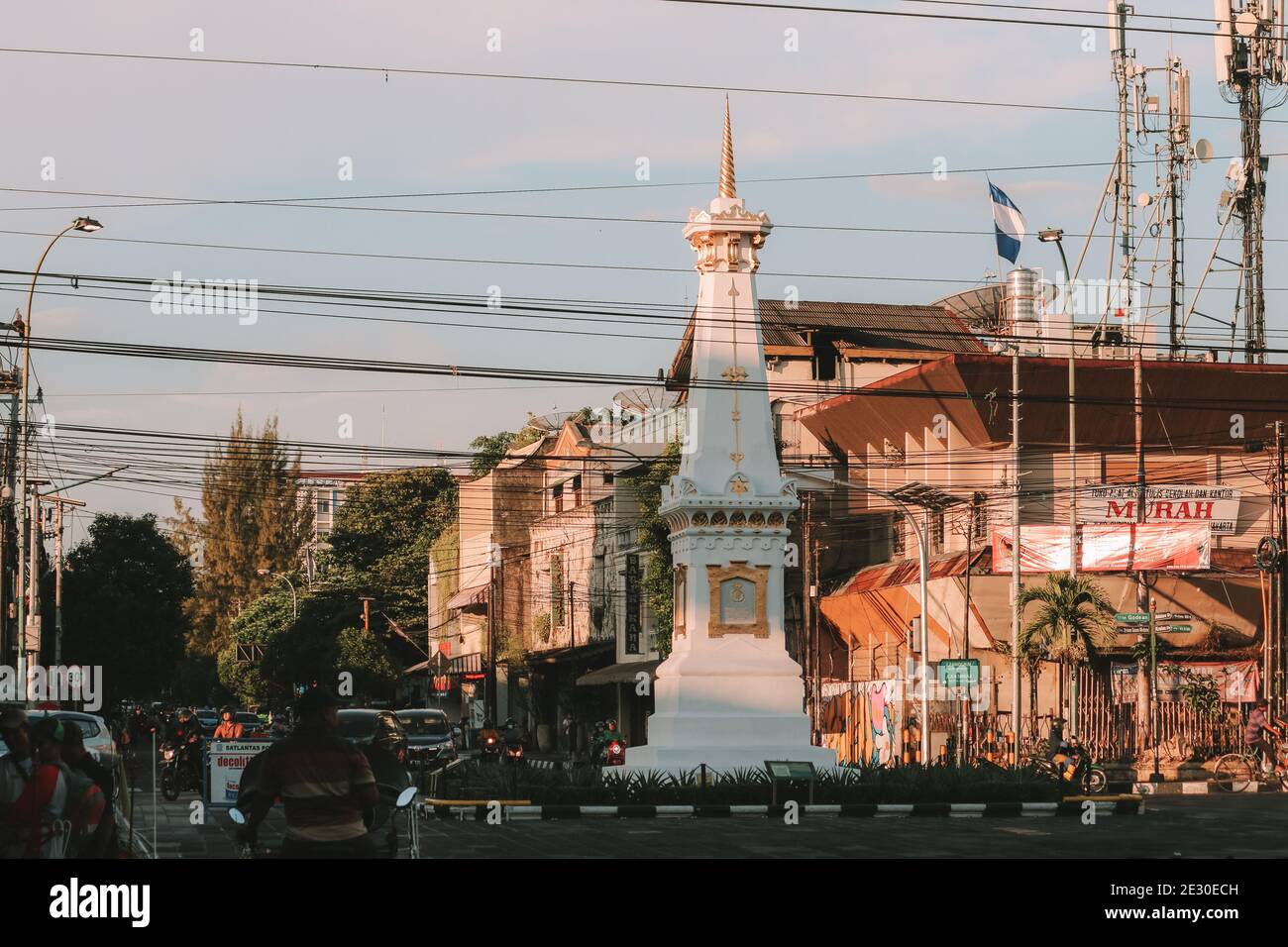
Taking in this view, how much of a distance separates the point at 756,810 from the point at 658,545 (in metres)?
32.8

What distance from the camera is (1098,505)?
50.6 m

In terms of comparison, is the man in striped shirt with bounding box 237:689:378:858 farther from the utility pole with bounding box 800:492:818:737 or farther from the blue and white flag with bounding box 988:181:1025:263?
the utility pole with bounding box 800:492:818:737

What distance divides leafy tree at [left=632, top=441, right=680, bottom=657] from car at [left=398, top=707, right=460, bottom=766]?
1664 centimetres

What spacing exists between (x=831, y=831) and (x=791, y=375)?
44814mm

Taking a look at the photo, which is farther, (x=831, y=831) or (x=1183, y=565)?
(x=1183, y=565)

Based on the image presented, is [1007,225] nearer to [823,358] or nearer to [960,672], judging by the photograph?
[960,672]

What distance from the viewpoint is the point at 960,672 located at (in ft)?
127

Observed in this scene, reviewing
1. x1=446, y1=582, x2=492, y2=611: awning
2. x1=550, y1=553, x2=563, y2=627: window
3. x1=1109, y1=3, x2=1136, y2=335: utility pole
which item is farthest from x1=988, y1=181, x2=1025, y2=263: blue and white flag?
x1=446, y1=582, x2=492, y2=611: awning

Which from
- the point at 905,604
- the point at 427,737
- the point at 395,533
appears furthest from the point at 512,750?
the point at 395,533

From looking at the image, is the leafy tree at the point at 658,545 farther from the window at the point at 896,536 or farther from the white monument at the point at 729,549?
the white monument at the point at 729,549

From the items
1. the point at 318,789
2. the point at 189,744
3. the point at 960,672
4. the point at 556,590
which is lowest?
the point at 189,744
